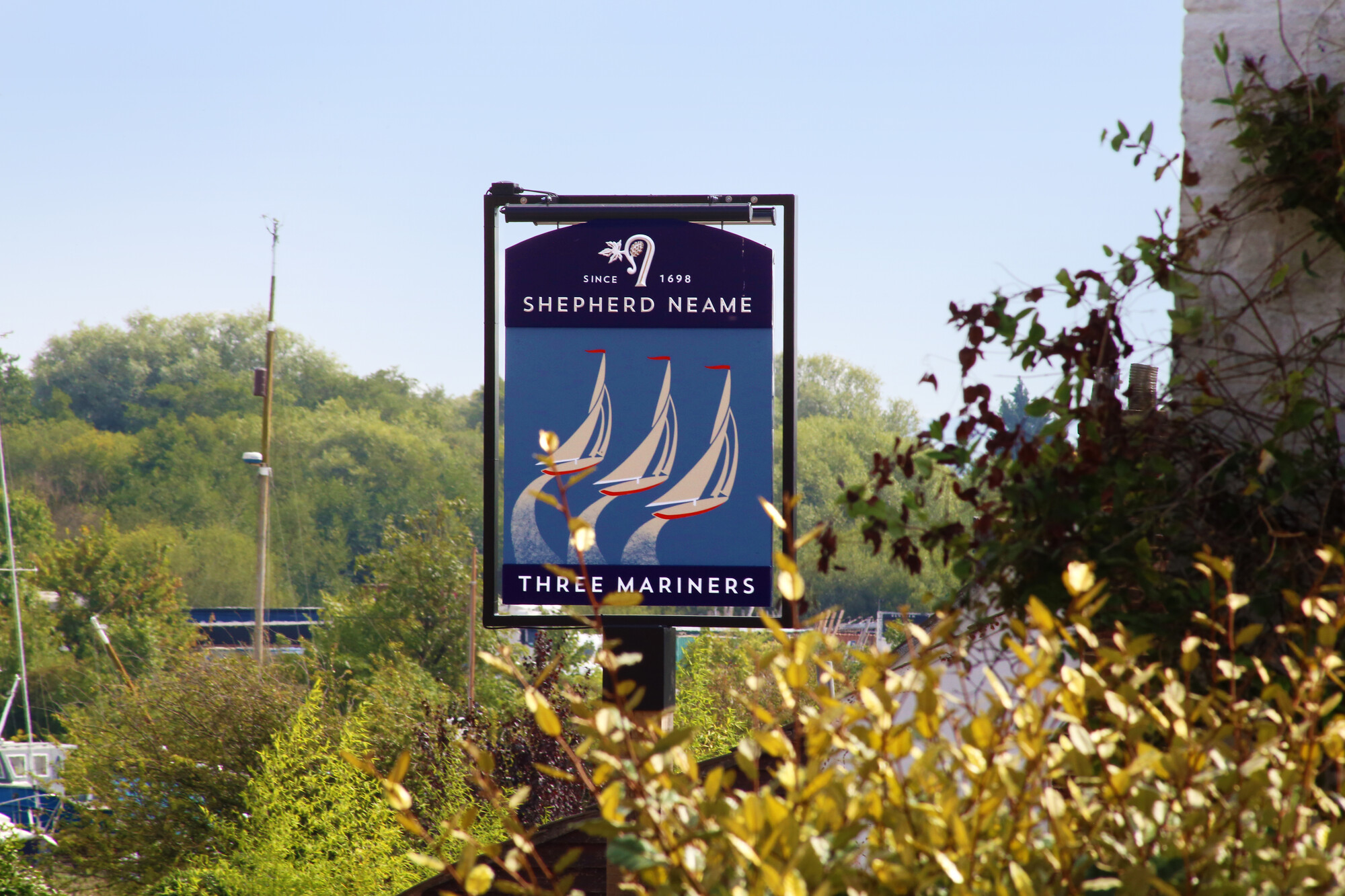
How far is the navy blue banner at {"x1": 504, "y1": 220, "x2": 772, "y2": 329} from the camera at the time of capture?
215 inches

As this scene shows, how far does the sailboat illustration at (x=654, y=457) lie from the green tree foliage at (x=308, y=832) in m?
7.73

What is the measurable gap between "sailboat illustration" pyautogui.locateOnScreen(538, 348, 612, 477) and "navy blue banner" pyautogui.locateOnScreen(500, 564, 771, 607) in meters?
0.52

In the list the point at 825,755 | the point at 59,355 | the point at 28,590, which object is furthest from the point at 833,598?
the point at 825,755

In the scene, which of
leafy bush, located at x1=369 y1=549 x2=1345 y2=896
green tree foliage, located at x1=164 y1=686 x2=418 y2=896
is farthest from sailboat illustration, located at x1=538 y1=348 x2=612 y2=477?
green tree foliage, located at x1=164 y1=686 x2=418 y2=896

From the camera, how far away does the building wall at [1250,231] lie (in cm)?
253

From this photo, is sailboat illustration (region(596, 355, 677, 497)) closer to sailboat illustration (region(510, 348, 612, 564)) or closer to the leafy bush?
sailboat illustration (region(510, 348, 612, 564))

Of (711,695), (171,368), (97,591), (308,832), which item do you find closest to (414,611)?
(711,695)

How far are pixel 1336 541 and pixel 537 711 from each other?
174 cm

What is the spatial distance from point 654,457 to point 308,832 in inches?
381

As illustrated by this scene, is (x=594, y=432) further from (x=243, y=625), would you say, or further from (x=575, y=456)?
(x=243, y=625)

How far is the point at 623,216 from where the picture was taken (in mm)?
5500

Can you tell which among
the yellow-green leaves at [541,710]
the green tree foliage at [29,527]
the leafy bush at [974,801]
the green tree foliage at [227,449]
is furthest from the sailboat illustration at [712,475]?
the green tree foliage at [227,449]

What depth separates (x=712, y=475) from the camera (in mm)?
5465

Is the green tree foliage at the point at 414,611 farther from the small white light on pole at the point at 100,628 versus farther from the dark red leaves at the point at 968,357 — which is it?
the dark red leaves at the point at 968,357
